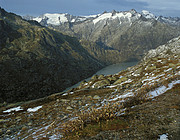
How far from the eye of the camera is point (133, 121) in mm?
10898

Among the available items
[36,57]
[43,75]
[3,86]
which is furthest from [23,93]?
[36,57]

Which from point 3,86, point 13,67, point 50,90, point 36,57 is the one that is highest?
point 36,57

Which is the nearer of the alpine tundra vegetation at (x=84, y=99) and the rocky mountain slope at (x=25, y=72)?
the alpine tundra vegetation at (x=84, y=99)

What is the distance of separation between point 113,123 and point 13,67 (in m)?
158

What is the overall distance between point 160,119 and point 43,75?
167 metres

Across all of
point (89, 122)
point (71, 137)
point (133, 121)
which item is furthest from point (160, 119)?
point (71, 137)

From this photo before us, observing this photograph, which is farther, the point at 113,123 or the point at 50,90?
the point at 50,90

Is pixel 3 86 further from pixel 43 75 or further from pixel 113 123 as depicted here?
pixel 113 123

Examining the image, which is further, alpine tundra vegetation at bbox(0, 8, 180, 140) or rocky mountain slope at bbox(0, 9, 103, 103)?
rocky mountain slope at bbox(0, 9, 103, 103)

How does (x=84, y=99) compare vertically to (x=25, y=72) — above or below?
below

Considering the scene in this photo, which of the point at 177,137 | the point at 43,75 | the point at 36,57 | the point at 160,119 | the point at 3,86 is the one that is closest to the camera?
the point at 177,137

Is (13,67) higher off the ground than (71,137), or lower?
higher

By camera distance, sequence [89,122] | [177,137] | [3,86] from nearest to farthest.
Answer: [177,137]
[89,122]
[3,86]

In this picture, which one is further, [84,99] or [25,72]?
[25,72]
